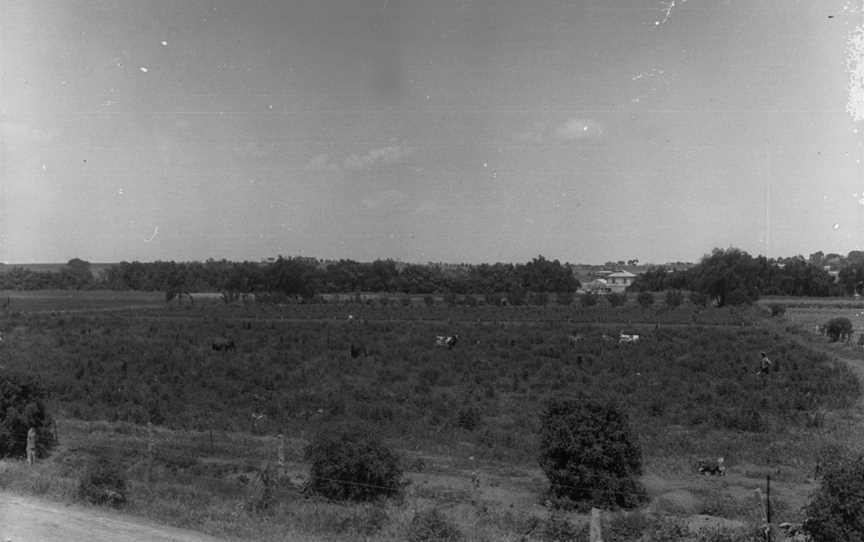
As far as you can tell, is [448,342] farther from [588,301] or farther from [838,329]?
[588,301]

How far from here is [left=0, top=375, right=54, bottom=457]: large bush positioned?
598 inches

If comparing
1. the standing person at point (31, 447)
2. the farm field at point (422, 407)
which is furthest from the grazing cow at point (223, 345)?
the standing person at point (31, 447)

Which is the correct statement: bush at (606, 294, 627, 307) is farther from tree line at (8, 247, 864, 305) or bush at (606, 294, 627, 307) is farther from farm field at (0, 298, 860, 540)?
farm field at (0, 298, 860, 540)

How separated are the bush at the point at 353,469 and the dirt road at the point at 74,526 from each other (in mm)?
2774

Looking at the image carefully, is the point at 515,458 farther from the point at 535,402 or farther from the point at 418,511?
the point at 535,402

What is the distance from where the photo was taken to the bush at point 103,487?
11750 millimetres

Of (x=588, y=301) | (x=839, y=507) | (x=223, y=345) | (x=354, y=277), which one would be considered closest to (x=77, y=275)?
(x=354, y=277)

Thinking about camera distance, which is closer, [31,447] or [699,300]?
[31,447]

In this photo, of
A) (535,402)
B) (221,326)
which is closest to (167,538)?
(535,402)

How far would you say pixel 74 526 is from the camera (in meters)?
10.6

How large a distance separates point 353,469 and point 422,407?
31.5 feet

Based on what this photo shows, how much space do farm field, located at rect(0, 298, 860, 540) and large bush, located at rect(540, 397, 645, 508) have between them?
22.8 inches

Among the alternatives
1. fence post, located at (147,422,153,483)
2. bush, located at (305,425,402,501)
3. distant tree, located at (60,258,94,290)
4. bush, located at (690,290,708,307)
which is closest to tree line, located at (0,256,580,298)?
distant tree, located at (60,258,94,290)

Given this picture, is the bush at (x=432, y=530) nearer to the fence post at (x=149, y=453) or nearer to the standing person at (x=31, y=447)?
the fence post at (x=149, y=453)
